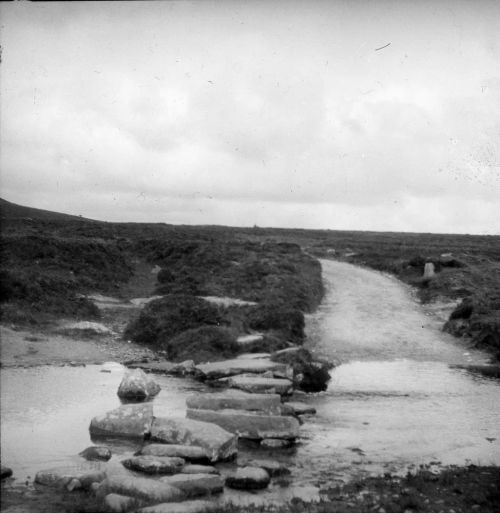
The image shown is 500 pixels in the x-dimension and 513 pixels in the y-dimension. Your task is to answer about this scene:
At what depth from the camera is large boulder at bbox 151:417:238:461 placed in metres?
9.70

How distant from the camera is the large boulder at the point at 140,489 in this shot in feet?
25.2

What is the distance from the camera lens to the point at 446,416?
43.1 feet

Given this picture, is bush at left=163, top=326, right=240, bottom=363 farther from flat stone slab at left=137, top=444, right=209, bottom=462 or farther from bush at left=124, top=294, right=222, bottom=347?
flat stone slab at left=137, top=444, right=209, bottom=462

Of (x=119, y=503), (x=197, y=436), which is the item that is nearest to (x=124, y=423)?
(x=197, y=436)

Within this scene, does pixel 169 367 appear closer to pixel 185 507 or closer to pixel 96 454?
pixel 96 454

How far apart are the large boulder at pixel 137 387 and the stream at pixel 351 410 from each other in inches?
9.1

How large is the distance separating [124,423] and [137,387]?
2582 mm

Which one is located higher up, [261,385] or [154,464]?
[154,464]

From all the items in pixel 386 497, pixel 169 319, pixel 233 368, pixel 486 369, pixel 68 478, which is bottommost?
pixel 486 369

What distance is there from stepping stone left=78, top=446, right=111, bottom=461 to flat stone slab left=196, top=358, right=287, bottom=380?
6.15 m

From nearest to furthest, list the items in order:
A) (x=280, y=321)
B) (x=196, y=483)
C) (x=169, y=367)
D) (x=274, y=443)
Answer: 1. (x=196, y=483)
2. (x=274, y=443)
3. (x=169, y=367)
4. (x=280, y=321)

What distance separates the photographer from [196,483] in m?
8.31

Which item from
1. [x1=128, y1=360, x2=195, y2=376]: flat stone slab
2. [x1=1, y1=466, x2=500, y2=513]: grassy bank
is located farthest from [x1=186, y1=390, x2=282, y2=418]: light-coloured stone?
[x1=128, y1=360, x2=195, y2=376]: flat stone slab

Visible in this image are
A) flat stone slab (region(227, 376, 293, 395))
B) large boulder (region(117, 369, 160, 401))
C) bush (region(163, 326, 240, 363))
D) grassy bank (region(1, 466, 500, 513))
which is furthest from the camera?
bush (region(163, 326, 240, 363))
